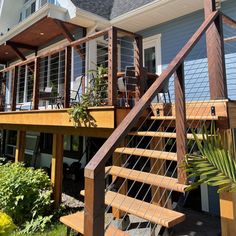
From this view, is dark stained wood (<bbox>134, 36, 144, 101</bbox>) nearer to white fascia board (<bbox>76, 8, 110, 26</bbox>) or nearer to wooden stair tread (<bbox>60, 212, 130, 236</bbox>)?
wooden stair tread (<bbox>60, 212, 130, 236</bbox>)

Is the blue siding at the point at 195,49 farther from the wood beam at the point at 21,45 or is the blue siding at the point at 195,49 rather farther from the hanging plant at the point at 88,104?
the wood beam at the point at 21,45

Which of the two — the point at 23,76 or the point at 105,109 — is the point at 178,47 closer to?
the point at 105,109

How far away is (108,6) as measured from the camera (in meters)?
7.42

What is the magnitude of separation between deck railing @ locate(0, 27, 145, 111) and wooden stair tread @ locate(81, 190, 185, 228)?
1358mm

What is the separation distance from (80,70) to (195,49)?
132 inches

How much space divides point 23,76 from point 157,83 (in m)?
10.7

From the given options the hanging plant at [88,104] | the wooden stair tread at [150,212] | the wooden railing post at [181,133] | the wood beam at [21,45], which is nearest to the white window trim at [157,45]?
the hanging plant at [88,104]

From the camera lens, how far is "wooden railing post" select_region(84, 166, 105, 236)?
135 cm

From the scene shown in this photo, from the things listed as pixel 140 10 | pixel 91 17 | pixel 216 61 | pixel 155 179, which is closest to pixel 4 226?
pixel 155 179

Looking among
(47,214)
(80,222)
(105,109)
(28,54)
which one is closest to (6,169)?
(47,214)

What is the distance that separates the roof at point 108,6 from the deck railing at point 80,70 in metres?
0.67

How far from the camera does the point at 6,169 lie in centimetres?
594

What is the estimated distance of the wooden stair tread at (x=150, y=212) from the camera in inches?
77.5

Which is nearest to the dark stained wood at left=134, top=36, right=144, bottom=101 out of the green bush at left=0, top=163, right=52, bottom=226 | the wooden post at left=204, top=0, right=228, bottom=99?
the wooden post at left=204, top=0, right=228, bottom=99
